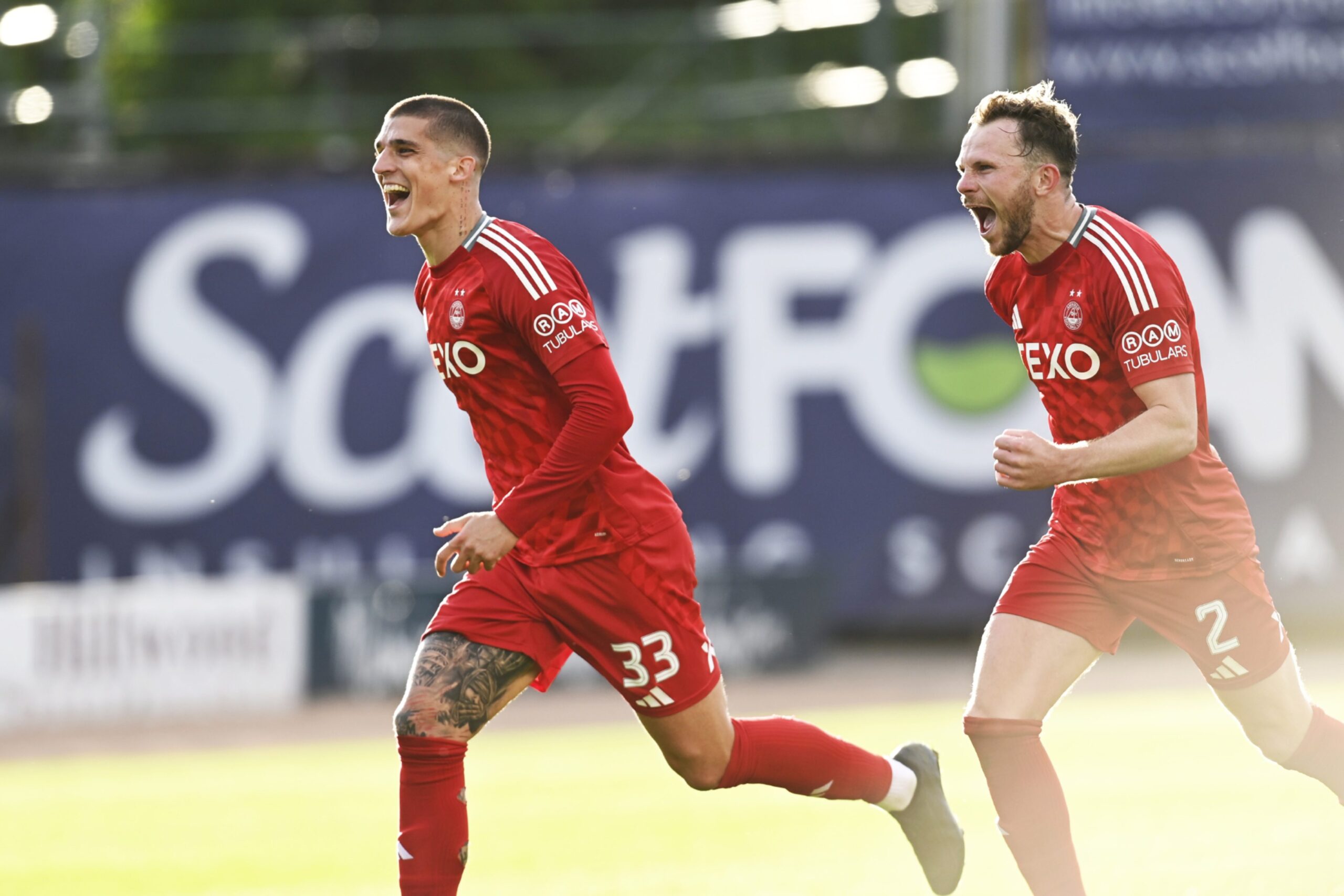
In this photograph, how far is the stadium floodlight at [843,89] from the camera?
54.3 feet

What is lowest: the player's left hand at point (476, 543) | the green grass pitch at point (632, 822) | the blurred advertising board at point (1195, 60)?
the green grass pitch at point (632, 822)

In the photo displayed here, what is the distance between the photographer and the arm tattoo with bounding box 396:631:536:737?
5.14m

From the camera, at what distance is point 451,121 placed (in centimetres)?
536

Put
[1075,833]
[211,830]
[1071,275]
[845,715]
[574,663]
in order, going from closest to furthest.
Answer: [1071,275], [1075,833], [211,830], [845,715], [574,663]

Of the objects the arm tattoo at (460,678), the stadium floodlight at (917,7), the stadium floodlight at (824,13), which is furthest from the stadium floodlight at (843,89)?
the arm tattoo at (460,678)

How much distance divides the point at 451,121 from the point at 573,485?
1.13 m

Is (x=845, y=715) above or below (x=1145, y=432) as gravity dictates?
below

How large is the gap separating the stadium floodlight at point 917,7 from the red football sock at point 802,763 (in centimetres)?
1089

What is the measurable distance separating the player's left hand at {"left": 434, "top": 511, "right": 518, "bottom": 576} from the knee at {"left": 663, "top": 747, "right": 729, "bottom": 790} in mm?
859

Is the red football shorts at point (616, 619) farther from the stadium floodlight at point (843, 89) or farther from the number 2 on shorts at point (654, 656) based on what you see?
the stadium floodlight at point (843, 89)

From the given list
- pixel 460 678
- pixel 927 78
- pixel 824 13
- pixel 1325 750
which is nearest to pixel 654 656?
pixel 460 678

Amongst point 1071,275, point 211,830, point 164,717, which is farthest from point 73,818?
point 1071,275

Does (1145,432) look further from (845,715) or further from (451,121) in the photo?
(845,715)

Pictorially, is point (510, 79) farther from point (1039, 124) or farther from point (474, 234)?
point (1039, 124)
